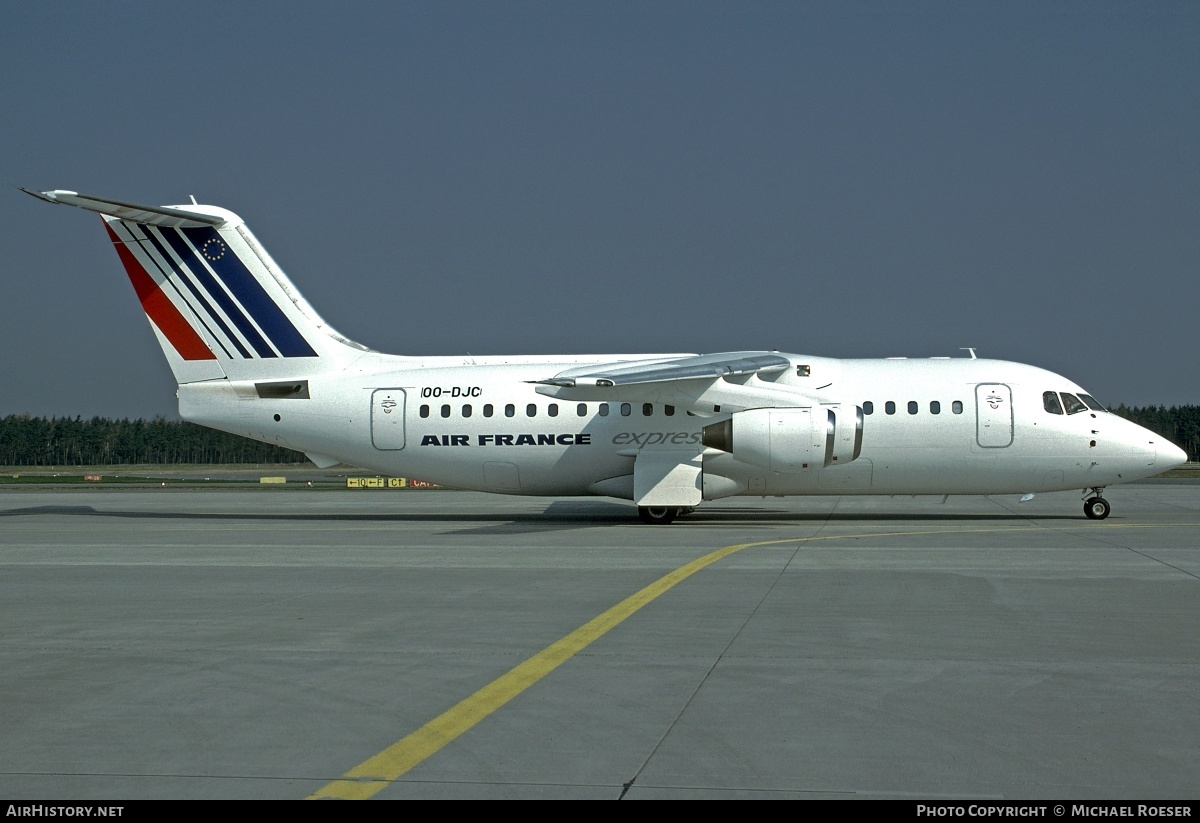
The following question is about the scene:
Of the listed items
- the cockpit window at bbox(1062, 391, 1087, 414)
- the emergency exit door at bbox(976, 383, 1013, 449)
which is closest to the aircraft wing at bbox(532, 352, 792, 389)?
the emergency exit door at bbox(976, 383, 1013, 449)

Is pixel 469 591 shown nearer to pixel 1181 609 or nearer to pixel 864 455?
pixel 1181 609

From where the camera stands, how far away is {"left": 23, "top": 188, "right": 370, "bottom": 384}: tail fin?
2412 centimetres

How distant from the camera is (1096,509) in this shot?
22.9 m

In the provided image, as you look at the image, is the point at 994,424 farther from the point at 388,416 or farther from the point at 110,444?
the point at 110,444

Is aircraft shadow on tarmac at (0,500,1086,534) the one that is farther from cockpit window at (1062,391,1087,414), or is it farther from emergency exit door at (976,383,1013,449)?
cockpit window at (1062,391,1087,414)

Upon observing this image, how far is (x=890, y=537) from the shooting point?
1880cm

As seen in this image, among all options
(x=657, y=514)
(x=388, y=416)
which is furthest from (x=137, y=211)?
(x=657, y=514)

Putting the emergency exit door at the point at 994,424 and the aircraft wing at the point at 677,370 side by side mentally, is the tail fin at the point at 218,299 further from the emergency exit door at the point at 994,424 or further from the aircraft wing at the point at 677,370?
the emergency exit door at the point at 994,424

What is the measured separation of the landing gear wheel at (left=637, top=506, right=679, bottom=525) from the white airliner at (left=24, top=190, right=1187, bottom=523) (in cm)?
4

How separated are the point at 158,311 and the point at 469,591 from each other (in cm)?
1535

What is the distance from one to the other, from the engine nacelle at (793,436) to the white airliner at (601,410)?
40mm

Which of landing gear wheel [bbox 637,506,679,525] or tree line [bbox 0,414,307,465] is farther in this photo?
tree line [bbox 0,414,307,465]

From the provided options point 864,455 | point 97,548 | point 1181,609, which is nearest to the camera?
point 1181,609
